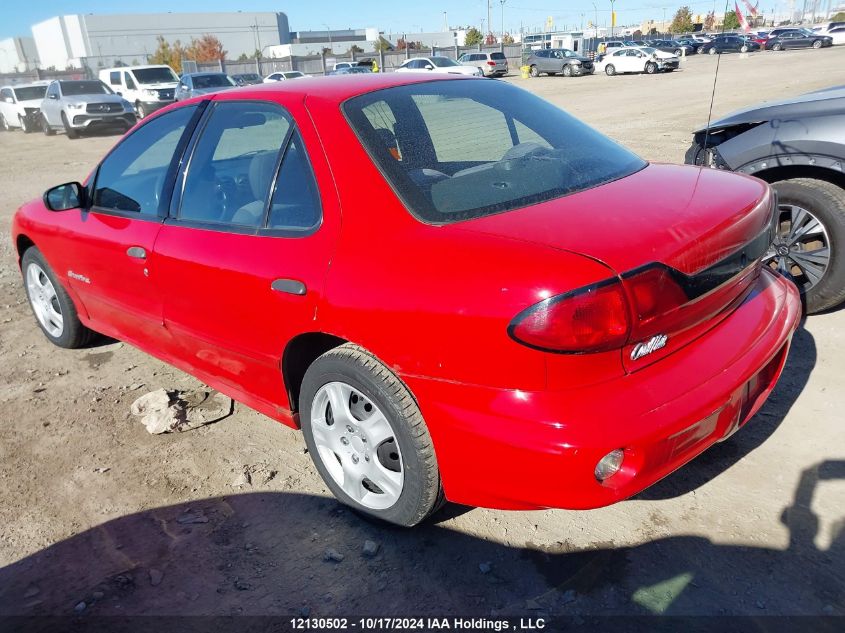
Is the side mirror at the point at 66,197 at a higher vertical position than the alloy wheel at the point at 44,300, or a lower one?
higher

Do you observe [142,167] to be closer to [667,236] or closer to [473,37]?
[667,236]

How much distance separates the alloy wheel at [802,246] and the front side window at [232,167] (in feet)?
A: 9.69

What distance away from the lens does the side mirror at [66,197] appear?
12.6ft

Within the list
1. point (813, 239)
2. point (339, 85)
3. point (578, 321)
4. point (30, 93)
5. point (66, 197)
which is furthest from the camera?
point (30, 93)

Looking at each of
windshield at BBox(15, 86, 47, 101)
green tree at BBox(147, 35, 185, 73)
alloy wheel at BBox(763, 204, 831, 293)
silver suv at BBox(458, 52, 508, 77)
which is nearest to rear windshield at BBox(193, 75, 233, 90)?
windshield at BBox(15, 86, 47, 101)

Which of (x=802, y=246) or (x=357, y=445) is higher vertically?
(x=802, y=246)

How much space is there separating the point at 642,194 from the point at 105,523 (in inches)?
101

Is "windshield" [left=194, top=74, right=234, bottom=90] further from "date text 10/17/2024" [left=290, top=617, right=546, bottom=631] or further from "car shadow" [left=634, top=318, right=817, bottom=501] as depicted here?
"date text 10/17/2024" [left=290, top=617, right=546, bottom=631]

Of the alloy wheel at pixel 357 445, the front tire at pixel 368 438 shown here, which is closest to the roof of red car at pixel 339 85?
the front tire at pixel 368 438

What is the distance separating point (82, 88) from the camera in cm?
2027

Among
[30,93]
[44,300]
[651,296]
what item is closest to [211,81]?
[30,93]

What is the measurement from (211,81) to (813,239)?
71.3 feet

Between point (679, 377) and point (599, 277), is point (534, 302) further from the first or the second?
point (679, 377)

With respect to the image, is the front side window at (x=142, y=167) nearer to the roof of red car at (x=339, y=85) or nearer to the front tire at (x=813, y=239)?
the roof of red car at (x=339, y=85)
